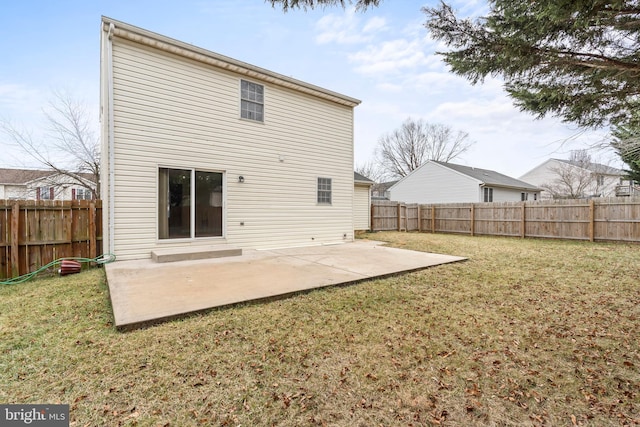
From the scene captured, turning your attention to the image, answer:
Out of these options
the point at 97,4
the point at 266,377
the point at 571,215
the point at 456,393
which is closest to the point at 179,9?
the point at 97,4

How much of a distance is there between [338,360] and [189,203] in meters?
5.73

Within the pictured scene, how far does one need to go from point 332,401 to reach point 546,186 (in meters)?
32.1

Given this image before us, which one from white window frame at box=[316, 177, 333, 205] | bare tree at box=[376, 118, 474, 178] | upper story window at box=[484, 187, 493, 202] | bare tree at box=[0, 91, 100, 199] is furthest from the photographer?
bare tree at box=[376, 118, 474, 178]

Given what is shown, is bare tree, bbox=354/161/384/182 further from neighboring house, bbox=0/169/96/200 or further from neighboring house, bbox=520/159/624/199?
neighboring house, bbox=0/169/96/200

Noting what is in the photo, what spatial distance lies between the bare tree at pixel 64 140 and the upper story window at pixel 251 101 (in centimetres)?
1097

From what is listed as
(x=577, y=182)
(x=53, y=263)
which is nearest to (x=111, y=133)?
(x=53, y=263)

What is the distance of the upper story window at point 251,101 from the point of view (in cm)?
782

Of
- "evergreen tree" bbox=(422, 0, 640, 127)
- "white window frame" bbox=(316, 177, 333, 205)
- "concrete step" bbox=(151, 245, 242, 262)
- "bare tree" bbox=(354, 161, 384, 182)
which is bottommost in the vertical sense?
"concrete step" bbox=(151, 245, 242, 262)

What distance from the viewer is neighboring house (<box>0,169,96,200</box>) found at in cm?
1509

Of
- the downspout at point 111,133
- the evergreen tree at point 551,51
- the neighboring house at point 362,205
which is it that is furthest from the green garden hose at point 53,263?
the neighboring house at point 362,205

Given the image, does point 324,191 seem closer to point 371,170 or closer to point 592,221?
point 592,221

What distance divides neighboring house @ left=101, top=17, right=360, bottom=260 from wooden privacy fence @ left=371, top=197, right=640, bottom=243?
267 inches

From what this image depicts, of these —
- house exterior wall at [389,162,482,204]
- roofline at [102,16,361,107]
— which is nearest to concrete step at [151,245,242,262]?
roofline at [102,16,361,107]

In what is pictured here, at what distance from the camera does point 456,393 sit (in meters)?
2.09
